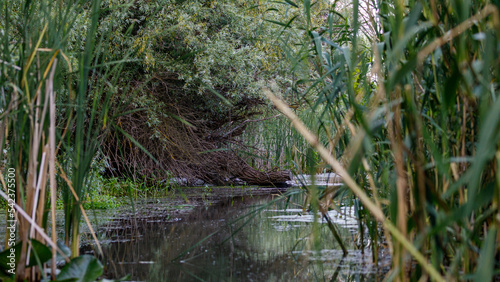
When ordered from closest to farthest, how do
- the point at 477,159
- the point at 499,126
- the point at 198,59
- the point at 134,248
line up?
the point at 477,159
the point at 499,126
the point at 134,248
the point at 198,59

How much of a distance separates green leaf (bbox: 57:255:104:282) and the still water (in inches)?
11.3

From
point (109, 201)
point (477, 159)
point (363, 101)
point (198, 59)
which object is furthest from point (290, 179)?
point (477, 159)

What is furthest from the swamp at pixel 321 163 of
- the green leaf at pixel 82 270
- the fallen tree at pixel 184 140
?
the fallen tree at pixel 184 140

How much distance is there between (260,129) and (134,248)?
22.0ft

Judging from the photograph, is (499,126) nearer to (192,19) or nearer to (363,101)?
(363,101)

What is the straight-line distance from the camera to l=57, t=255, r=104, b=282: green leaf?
1.31 meters

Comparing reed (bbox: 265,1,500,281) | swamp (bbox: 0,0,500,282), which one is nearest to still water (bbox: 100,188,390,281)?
swamp (bbox: 0,0,500,282)

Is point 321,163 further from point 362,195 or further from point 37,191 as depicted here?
point 362,195

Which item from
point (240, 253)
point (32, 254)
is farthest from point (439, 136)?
point (32, 254)

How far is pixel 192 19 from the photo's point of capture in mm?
5777

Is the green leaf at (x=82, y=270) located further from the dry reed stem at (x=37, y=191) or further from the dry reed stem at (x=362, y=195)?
the dry reed stem at (x=362, y=195)

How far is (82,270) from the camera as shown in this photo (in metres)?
1.33

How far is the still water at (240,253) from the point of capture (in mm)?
1684

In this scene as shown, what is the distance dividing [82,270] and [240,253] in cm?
87
